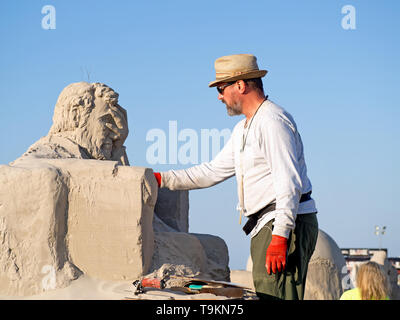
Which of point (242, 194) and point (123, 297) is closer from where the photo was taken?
point (242, 194)

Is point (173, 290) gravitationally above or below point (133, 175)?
below

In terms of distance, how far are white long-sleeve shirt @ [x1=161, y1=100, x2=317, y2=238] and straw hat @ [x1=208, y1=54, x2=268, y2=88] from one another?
0.22 meters

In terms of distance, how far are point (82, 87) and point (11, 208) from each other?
5.27 feet

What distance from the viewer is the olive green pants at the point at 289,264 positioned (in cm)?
447

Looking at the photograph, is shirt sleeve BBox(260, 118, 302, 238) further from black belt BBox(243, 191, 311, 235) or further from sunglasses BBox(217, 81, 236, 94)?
sunglasses BBox(217, 81, 236, 94)

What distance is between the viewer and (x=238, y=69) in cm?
476

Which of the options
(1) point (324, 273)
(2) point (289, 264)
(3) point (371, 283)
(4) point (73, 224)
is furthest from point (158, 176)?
(1) point (324, 273)

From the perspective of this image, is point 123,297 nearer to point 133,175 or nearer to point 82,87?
point 133,175

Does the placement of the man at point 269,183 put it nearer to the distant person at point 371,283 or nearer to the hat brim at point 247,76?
the hat brim at point 247,76

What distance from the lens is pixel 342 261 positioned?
43.3 feet

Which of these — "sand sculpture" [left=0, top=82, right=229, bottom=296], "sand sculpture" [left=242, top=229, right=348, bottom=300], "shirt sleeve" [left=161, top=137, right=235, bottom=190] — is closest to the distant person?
"shirt sleeve" [left=161, top=137, right=235, bottom=190]

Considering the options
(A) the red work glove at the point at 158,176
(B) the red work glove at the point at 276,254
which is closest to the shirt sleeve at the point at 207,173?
(A) the red work glove at the point at 158,176

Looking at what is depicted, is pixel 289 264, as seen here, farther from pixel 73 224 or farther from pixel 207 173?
pixel 73 224
